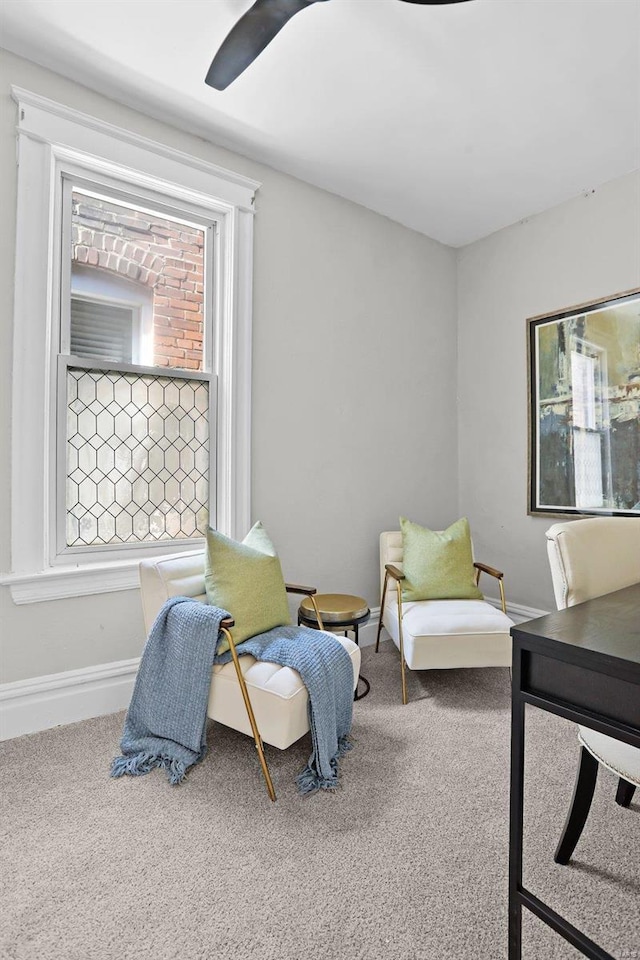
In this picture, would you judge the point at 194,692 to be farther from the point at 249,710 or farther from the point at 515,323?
the point at 515,323

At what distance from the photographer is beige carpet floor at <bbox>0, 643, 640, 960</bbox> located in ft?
4.29

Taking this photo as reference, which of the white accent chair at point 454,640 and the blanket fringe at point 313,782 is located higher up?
the white accent chair at point 454,640

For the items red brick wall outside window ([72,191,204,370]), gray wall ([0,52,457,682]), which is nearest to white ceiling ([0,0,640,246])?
gray wall ([0,52,457,682])

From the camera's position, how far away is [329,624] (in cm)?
263

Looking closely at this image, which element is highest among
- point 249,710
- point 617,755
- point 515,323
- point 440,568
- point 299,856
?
point 515,323

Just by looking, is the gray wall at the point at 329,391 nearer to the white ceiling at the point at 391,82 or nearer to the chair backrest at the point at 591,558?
the white ceiling at the point at 391,82

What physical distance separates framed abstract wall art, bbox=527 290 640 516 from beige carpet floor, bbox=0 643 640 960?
1.58 metres

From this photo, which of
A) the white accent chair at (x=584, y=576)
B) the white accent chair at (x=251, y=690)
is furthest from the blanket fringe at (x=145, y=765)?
the white accent chair at (x=584, y=576)

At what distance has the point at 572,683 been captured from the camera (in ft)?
3.45

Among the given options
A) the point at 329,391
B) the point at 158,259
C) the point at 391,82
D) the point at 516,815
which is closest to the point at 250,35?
the point at 391,82

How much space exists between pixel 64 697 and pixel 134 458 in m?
1.17

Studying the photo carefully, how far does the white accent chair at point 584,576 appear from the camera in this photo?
150cm

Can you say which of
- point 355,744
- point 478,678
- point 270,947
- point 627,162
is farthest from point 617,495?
point 270,947

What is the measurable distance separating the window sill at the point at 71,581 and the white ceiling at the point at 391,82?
7.45 feet
